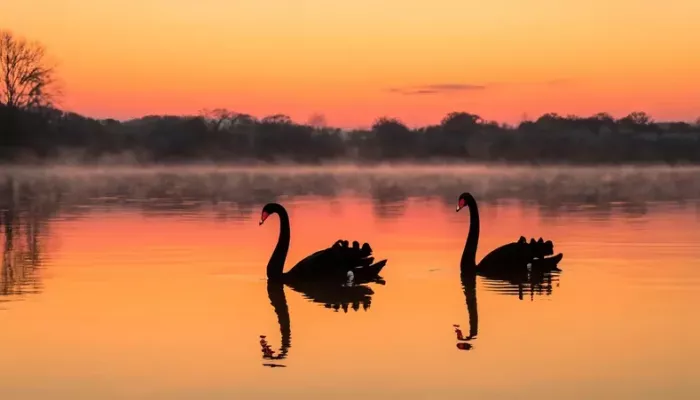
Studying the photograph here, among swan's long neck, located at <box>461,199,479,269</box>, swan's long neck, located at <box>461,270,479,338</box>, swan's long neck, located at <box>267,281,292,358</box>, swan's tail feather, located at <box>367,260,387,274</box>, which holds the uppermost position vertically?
swan's long neck, located at <box>461,199,479,269</box>

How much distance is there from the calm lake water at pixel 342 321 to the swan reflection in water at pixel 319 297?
3 cm

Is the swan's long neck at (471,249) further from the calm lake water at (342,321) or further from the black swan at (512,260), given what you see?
the calm lake water at (342,321)

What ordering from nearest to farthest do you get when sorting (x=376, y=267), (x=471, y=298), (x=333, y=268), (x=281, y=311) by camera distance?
(x=281, y=311)
(x=471, y=298)
(x=333, y=268)
(x=376, y=267)

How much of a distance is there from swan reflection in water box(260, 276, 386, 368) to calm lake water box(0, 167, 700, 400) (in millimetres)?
34

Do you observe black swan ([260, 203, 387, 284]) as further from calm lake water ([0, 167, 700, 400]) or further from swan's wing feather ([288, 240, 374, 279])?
calm lake water ([0, 167, 700, 400])

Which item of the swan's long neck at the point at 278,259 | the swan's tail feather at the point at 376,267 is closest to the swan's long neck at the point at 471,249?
the swan's tail feather at the point at 376,267

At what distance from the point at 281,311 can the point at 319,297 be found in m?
1.02

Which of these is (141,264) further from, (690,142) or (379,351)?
(690,142)

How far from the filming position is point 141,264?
41.7 feet

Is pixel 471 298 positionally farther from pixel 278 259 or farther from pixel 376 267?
pixel 278 259

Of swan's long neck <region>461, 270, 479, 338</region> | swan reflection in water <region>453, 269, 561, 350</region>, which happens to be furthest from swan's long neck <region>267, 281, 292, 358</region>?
swan reflection in water <region>453, 269, 561, 350</region>

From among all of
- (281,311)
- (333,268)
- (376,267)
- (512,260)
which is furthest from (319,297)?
(512,260)

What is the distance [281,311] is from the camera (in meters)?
9.38

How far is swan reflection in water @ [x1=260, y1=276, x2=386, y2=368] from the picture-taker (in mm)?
8344
